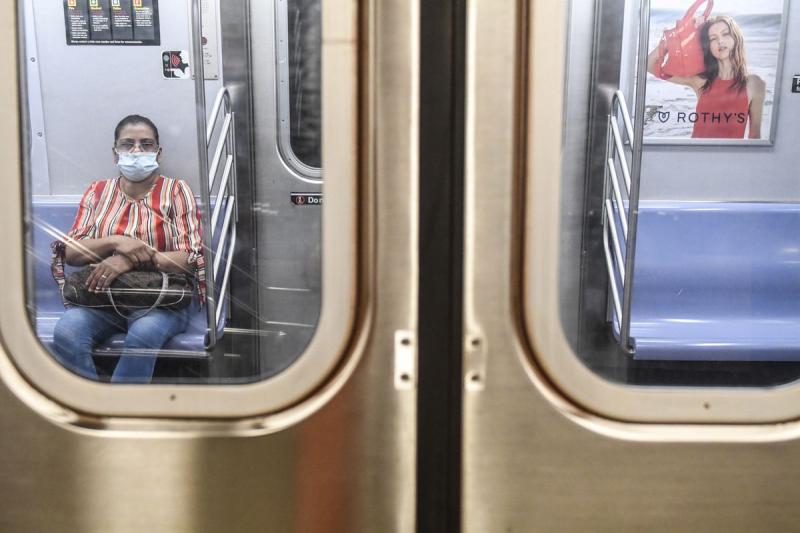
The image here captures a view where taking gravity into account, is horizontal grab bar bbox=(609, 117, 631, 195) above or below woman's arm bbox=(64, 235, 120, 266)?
above

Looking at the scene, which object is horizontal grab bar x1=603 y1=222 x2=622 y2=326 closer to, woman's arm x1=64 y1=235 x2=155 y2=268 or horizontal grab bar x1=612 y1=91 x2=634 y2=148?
horizontal grab bar x1=612 y1=91 x2=634 y2=148

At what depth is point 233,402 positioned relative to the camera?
163cm

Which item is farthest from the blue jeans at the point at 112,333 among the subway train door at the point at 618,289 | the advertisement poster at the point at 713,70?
the advertisement poster at the point at 713,70

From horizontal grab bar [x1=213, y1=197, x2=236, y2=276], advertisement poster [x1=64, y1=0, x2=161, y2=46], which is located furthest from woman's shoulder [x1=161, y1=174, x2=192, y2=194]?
advertisement poster [x1=64, y1=0, x2=161, y2=46]

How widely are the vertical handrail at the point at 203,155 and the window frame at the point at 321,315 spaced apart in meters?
0.17

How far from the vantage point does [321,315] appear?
1.59m

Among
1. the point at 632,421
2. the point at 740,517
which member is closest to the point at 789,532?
the point at 740,517

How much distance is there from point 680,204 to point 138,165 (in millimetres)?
1306

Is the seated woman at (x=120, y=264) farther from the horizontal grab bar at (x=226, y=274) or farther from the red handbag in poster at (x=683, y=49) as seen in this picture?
the red handbag in poster at (x=683, y=49)

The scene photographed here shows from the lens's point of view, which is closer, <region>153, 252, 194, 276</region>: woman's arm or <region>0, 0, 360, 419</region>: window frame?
<region>0, 0, 360, 419</region>: window frame

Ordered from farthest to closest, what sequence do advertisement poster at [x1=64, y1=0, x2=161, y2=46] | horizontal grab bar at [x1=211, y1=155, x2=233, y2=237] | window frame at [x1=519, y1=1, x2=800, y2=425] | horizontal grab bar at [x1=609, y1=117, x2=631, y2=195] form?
1. advertisement poster at [x1=64, y1=0, x2=161, y2=46]
2. horizontal grab bar at [x1=211, y1=155, x2=233, y2=237]
3. horizontal grab bar at [x1=609, y1=117, x2=631, y2=195]
4. window frame at [x1=519, y1=1, x2=800, y2=425]

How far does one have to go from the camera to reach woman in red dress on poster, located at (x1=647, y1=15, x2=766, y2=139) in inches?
63.6

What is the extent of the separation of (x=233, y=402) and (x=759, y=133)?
1376mm

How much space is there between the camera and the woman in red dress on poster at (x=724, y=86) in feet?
5.30
